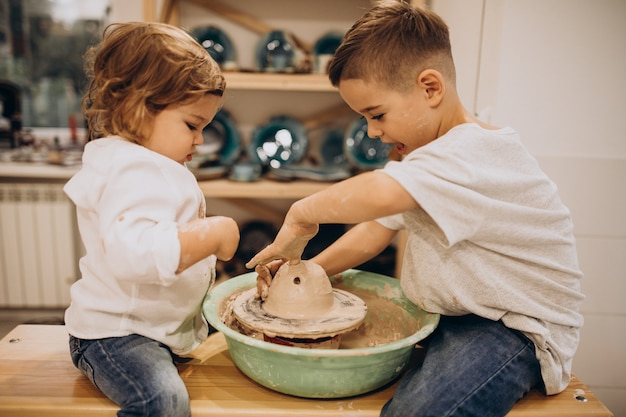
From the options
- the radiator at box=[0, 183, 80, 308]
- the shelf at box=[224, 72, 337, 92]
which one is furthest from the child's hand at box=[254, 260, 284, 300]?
the radiator at box=[0, 183, 80, 308]

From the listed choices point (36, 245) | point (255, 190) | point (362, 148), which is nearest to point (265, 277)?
point (255, 190)

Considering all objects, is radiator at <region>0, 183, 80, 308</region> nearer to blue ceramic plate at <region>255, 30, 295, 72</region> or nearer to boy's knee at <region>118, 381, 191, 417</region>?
blue ceramic plate at <region>255, 30, 295, 72</region>

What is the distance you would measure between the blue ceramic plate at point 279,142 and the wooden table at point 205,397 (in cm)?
147

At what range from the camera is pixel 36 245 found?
8.71 feet

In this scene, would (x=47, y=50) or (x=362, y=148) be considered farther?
(x=47, y=50)

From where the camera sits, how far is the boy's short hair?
1.01 meters

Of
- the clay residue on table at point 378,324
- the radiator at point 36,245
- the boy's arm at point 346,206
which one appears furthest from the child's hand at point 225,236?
the radiator at point 36,245

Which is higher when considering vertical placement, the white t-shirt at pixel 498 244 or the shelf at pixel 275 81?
the shelf at pixel 275 81

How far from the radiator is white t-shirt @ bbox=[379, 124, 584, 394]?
2.25 metres

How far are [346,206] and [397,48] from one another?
356mm

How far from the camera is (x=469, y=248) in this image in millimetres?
974

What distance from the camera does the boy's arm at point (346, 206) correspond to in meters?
0.88

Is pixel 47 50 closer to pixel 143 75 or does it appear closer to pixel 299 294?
pixel 143 75

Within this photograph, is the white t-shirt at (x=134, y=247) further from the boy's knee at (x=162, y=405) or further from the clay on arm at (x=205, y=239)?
the boy's knee at (x=162, y=405)
